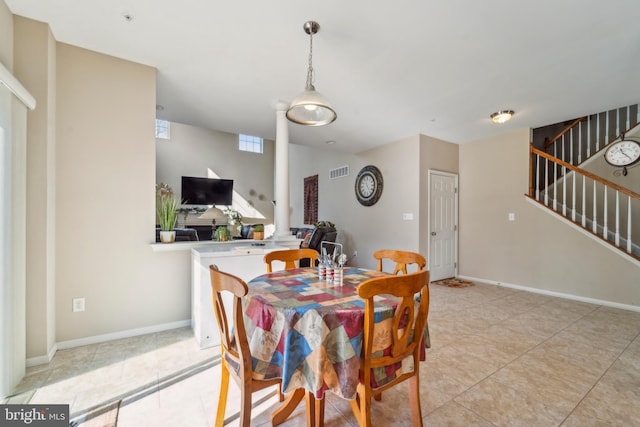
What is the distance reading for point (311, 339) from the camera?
112cm

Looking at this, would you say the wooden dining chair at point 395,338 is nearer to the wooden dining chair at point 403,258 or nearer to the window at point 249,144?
the wooden dining chair at point 403,258

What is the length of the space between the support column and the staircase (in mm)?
3861

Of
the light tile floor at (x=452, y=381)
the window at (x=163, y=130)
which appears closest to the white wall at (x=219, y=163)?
the window at (x=163, y=130)

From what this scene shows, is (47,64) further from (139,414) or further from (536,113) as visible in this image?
(536,113)

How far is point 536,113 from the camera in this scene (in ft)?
11.9

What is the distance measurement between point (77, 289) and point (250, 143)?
7.11 metres

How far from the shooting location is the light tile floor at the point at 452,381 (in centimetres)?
155

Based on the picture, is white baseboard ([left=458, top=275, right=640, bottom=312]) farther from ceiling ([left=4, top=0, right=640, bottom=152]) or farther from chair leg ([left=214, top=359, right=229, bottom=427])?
chair leg ([left=214, top=359, right=229, bottom=427])

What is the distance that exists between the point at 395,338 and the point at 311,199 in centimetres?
635

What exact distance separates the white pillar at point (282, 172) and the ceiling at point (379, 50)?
217 mm

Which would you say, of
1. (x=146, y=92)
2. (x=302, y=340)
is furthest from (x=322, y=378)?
(x=146, y=92)

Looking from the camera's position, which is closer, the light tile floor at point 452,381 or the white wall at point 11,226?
the light tile floor at point 452,381

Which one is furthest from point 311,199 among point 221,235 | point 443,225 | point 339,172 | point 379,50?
point 379,50

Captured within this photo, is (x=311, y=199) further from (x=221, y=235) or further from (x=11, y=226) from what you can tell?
(x=11, y=226)
